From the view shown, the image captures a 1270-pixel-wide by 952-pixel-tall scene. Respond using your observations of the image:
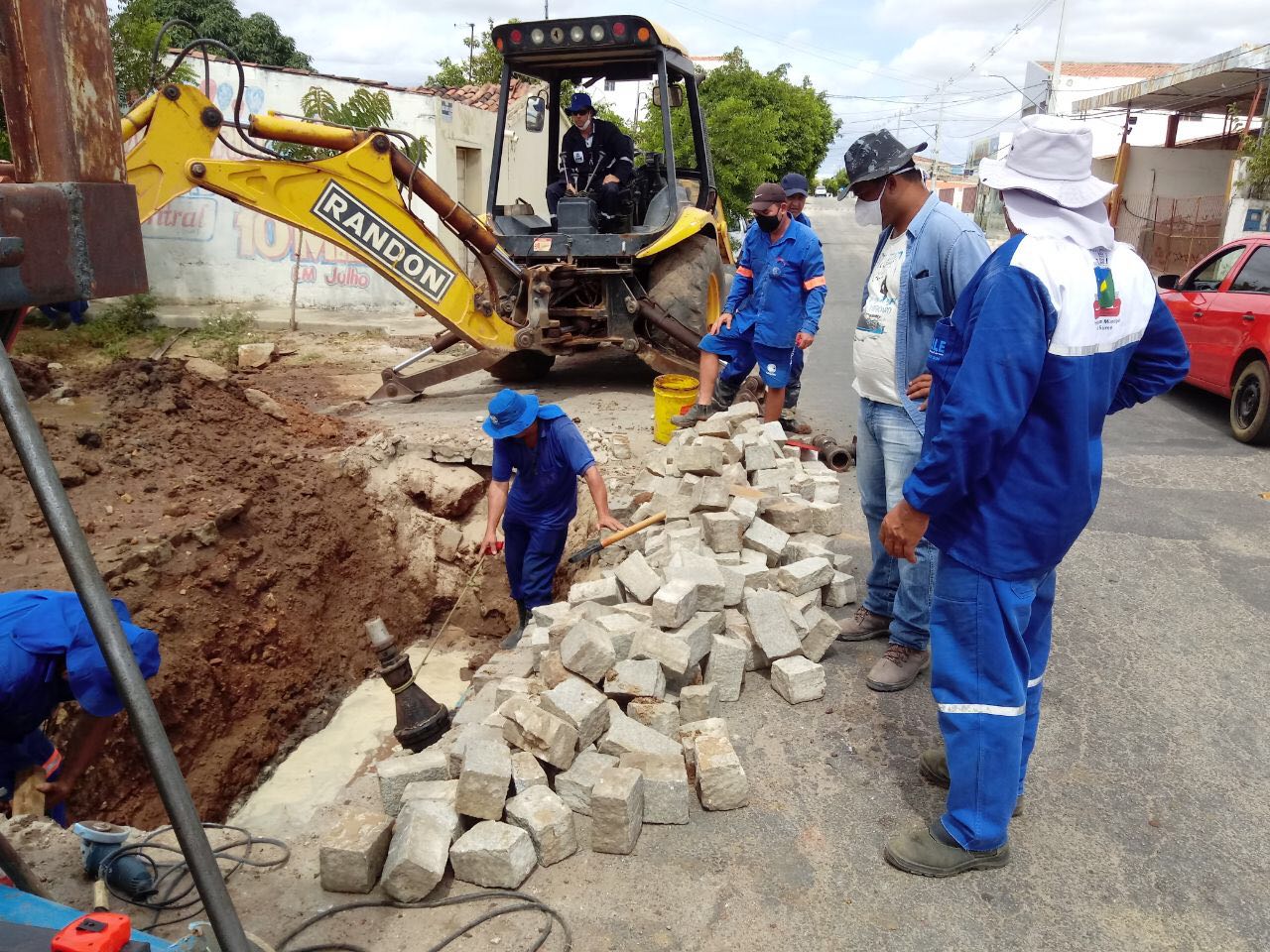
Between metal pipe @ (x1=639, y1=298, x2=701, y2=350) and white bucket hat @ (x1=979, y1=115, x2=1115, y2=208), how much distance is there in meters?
5.57

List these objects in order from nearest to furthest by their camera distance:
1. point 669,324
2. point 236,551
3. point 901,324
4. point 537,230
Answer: point 901,324 < point 236,551 < point 669,324 < point 537,230

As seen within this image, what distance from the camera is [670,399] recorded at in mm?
7016

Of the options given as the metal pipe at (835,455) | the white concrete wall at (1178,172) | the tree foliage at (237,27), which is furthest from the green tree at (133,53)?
the white concrete wall at (1178,172)

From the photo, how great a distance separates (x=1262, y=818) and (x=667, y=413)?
477cm

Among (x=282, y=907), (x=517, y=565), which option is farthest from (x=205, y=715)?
(x=282, y=907)

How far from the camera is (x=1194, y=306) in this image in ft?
27.5

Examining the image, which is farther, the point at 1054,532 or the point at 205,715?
the point at 205,715

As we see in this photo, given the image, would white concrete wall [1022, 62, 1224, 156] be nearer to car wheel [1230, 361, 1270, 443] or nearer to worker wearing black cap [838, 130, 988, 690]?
car wheel [1230, 361, 1270, 443]

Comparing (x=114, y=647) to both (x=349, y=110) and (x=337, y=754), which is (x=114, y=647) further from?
(x=349, y=110)

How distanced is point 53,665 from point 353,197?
5056 mm

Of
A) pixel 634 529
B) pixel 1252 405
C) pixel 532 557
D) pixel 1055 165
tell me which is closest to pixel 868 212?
pixel 1055 165

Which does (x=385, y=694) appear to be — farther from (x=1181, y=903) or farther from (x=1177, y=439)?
(x=1177, y=439)

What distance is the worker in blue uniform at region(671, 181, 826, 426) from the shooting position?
620 centimetres

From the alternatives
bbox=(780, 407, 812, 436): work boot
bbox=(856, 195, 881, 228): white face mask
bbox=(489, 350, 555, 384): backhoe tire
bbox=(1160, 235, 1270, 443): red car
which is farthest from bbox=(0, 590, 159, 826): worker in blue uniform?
bbox=(1160, 235, 1270, 443): red car
